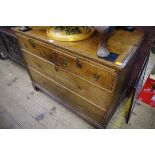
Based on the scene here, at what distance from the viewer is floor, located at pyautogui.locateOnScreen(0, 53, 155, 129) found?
62.0 inches

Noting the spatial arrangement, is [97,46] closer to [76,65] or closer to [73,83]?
[76,65]

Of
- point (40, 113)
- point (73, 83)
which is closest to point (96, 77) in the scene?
point (73, 83)

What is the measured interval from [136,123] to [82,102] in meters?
0.71

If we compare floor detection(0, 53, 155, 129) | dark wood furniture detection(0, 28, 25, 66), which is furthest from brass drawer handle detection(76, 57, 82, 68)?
dark wood furniture detection(0, 28, 25, 66)

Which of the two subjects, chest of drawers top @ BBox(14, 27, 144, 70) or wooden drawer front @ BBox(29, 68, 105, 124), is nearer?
chest of drawers top @ BBox(14, 27, 144, 70)

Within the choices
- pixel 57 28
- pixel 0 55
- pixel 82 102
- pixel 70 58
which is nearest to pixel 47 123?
pixel 82 102

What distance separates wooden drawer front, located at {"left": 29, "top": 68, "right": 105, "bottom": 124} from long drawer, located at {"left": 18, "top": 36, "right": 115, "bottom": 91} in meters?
0.31

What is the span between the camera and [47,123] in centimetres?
161

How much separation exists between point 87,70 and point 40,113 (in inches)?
40.0

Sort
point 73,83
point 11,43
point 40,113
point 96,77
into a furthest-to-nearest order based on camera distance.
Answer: point 11,43
point 40,113
point 73,83
point 96,77

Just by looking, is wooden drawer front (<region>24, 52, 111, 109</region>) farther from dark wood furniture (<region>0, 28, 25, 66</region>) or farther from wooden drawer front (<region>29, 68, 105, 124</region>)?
dark wood furniture (<region>0, 28, 25, 66</region>)

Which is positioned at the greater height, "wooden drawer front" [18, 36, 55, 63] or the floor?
"wooden drawer front" [18, 36, 55, 63]

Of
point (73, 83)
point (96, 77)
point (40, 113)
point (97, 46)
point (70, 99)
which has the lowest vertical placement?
point (40, 113)

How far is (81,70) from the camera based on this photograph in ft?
3.50
